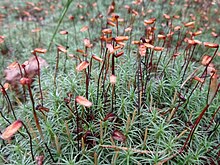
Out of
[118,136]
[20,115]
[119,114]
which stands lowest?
[20,115]

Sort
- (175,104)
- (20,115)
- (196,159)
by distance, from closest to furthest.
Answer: (196,159)
(175,104)
(20,115)

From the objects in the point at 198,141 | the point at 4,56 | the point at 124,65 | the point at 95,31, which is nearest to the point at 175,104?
the point at 198,141

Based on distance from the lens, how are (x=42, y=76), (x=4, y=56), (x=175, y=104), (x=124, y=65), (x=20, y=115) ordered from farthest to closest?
(x=4, y=56), (x=42, y=76), (x=124, y=65), (x=20, y=115), (x=175, y=104)

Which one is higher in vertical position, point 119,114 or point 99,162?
point 119,114

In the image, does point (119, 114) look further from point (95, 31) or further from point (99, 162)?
point (95, 31)

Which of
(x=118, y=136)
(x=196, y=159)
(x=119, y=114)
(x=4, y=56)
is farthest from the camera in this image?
(x=4, y=56)

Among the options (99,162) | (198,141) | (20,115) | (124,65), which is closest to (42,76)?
(20,115)

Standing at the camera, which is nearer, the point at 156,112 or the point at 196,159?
the point at 196,159

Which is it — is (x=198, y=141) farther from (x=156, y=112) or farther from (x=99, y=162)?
(x=99, y=162)

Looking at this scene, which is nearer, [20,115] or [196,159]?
[196,159]
